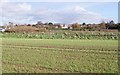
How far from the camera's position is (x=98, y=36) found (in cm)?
5056

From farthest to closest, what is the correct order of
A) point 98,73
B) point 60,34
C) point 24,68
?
point 60,34 < point 24,68 < point 98,73

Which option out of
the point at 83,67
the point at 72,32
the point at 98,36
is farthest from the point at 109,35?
the point at 83,67

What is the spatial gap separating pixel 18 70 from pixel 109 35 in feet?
131

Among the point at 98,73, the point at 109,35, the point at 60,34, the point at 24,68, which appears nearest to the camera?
the point at 98,73

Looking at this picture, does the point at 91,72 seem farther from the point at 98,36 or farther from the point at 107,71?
the point at 98,36

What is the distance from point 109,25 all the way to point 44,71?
41.2 meters

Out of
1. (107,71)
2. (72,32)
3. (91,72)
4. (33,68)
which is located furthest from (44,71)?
(72,32)

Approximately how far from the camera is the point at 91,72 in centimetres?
1171

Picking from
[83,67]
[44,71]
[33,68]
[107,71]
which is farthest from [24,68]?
[107,71]

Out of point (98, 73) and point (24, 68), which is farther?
point (24, 68)

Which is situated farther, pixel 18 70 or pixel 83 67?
pixel 83 67

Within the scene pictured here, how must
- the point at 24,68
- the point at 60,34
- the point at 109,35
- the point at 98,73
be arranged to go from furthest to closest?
the point at 60,34 < the point at 109,35 < the point at 24,68 < the point at 98,73

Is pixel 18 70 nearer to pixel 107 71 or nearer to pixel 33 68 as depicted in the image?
pixel 33 68

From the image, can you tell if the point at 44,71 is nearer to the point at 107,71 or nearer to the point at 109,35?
the point at 107,71
